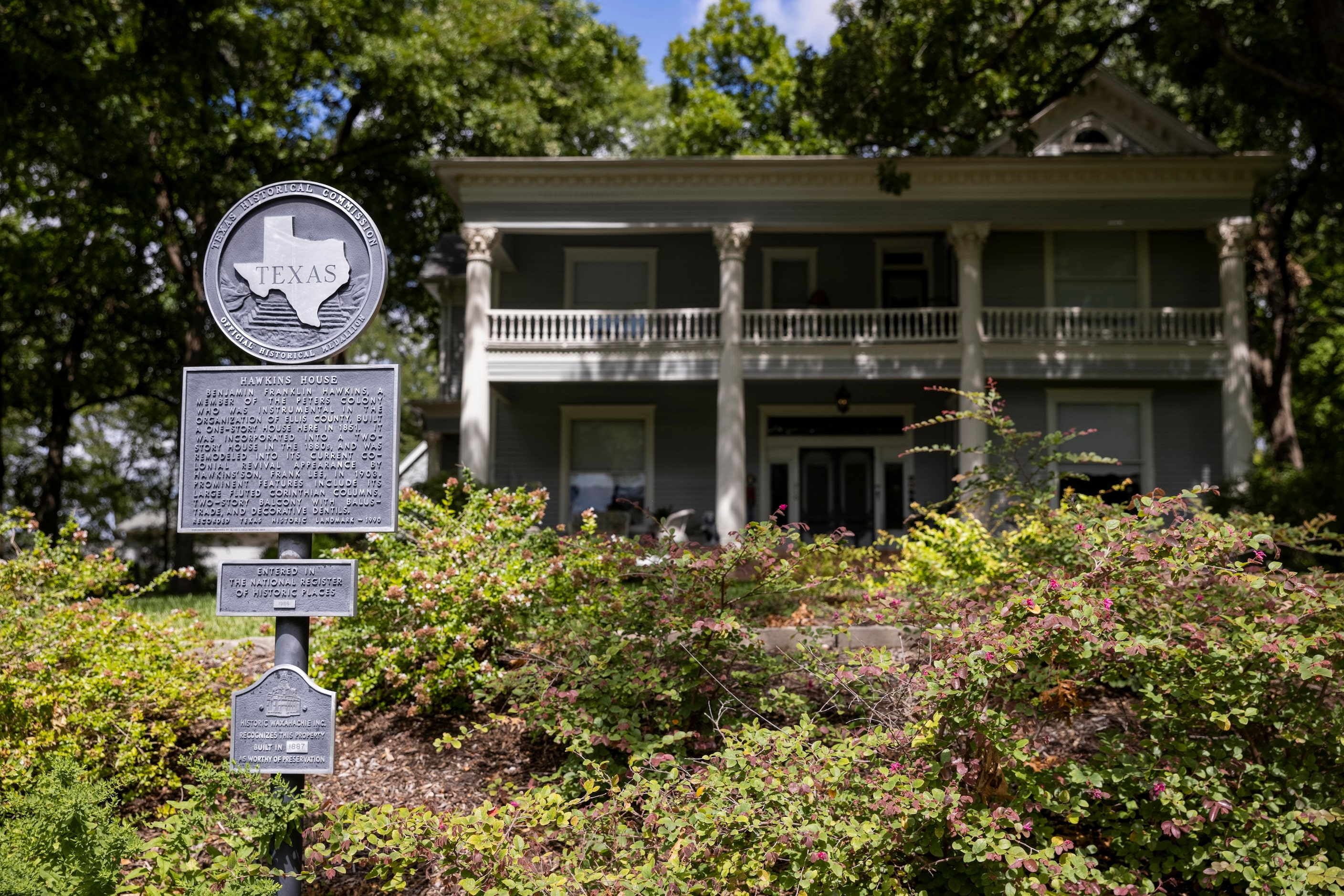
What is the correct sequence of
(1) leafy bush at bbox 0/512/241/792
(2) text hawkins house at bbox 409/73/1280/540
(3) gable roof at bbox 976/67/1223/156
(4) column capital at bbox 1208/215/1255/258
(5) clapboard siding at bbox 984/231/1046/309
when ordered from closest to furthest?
1. (1) leafy bush at bbox 0/512/241/792
2. (4) column capital at bbox 1208/215/1255/258
3. (2) text hawkins house at bbox 409/73/1280/540
4. (3) gable roof at bbox 976/67/1223/156
5. (5) clapboard siding at bbox 984/231/1046/309

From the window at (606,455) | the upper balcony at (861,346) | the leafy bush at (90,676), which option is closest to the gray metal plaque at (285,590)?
the leafy bush at (90,676)

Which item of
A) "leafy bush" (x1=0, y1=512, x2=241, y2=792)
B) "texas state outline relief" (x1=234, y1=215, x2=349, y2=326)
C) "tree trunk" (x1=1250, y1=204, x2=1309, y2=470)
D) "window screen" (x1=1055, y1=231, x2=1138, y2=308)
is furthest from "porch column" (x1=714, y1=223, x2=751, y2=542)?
"tree trunk" (x1=1250, y1=204, x2=1309, y2=470)

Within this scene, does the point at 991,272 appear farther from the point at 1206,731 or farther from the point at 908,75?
the point at 1206,731

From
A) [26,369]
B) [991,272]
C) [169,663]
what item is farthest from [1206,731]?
[26,369]

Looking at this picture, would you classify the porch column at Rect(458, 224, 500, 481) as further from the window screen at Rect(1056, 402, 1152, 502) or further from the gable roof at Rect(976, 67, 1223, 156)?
the window screen at Rect(1056, 402, 1152, 502)

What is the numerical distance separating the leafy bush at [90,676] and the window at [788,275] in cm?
1401

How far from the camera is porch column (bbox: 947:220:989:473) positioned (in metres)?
16.3

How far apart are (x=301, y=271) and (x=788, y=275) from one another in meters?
15.0

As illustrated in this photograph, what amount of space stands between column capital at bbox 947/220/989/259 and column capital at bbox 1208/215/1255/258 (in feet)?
12.5

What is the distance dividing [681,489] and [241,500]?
45.5ft

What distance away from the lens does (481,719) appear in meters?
6.76

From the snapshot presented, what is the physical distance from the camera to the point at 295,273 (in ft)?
16.5

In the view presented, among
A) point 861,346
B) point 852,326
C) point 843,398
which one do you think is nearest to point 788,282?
point 852,326

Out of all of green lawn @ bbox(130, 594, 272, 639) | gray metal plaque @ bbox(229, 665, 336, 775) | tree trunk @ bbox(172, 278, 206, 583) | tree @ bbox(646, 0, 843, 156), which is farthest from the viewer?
tree @ bbox(646, 0, 843, 156)
